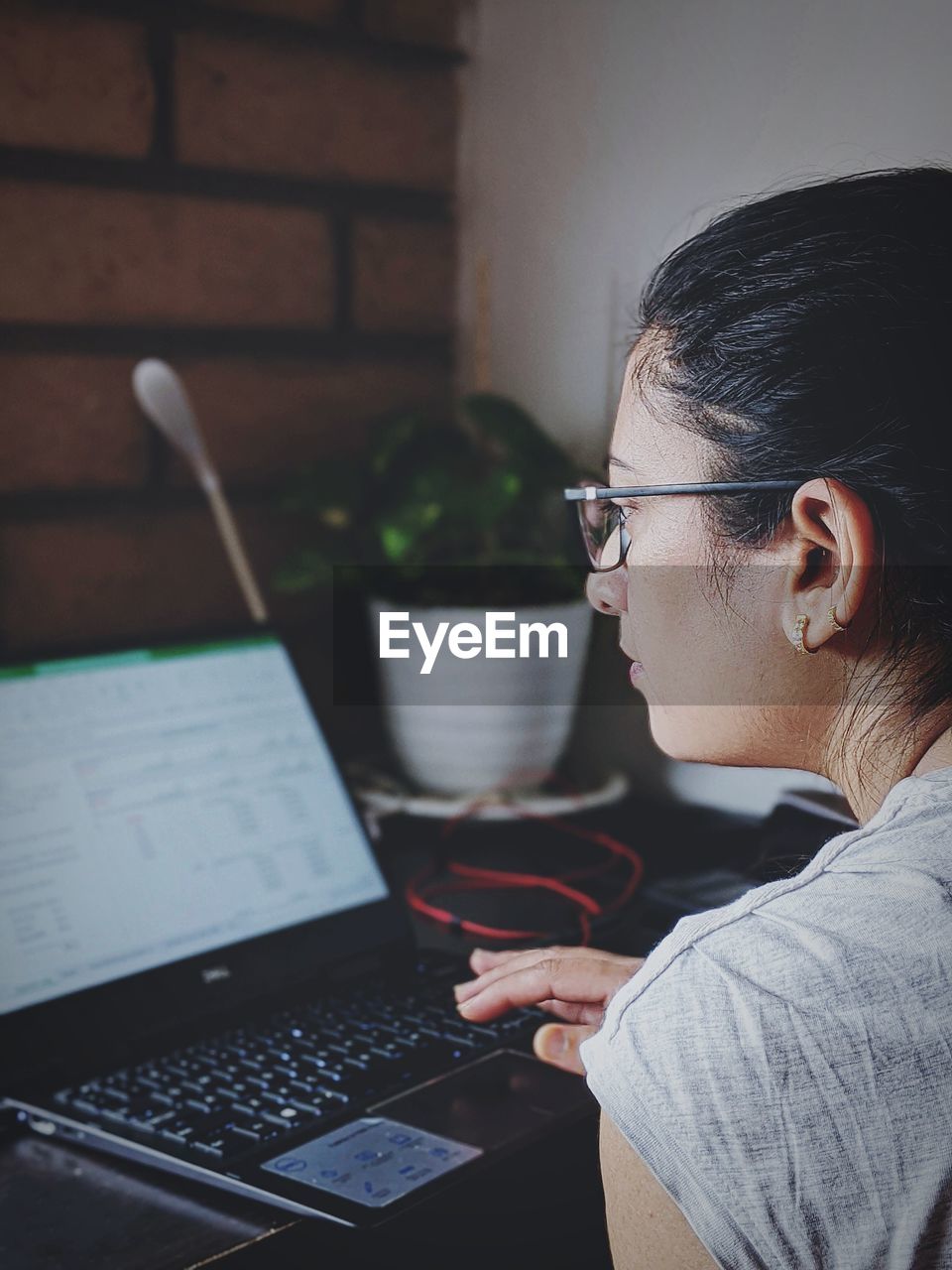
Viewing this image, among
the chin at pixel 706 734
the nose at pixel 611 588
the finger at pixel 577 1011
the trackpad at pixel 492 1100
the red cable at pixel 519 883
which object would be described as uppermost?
the nose at pixel 611 588

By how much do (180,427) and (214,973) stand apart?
1.71ft

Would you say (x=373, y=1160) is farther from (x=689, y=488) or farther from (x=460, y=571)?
(x=460, y=571)

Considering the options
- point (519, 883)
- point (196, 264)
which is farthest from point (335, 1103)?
point (196, 264)

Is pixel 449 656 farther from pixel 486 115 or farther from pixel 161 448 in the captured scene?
pixel 486 115

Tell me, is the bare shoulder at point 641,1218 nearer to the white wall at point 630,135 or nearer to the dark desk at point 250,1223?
the dark desk at point 250,1223

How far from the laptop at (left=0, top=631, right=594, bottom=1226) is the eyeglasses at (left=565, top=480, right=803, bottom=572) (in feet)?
1.09

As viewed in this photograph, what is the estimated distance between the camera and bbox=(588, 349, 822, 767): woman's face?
65cm

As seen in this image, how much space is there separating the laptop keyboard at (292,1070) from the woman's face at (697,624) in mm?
270

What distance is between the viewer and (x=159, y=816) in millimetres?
942

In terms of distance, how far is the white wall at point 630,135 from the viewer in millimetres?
1090

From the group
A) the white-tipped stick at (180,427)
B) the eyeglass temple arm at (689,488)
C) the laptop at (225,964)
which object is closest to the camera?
the eyeglass temple arm at (689,488)

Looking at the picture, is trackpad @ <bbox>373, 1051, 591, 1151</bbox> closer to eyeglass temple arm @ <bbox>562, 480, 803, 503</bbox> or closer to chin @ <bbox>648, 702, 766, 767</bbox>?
chin @ <bbox>648, 702, 766, 767</bbox>

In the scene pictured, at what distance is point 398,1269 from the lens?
68 centimetres

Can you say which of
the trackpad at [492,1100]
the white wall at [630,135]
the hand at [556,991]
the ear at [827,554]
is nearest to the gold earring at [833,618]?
the ear at [827,554]
